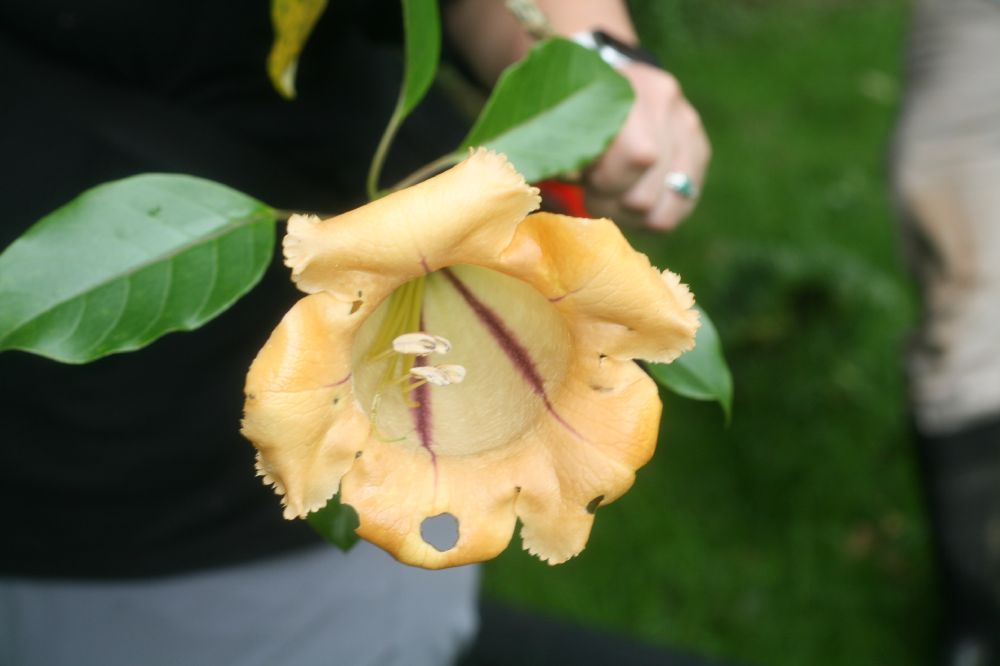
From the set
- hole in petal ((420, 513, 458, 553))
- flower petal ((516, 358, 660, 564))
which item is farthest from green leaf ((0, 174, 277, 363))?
hole in petal ((420, 513, 458, 553))

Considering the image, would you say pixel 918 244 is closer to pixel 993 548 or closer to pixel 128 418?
pixel 993 548

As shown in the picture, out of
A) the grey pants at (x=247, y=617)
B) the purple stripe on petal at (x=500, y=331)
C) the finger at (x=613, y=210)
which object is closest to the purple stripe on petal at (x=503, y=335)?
the purple stripe on petal at (x=500, y=331)

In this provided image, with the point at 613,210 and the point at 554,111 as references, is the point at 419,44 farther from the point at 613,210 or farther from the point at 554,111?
the point at 613,210

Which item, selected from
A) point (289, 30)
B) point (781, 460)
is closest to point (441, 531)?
point (289, 30)

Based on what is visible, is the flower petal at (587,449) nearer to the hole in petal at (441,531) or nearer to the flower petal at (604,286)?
the flower petal at (604,286)

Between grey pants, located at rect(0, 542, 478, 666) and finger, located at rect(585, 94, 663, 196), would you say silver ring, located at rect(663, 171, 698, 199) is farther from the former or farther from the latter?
grey pants, located at rect(0, 542, 478, 666)

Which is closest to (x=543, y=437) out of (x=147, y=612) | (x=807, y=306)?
(x=147, y=612)
